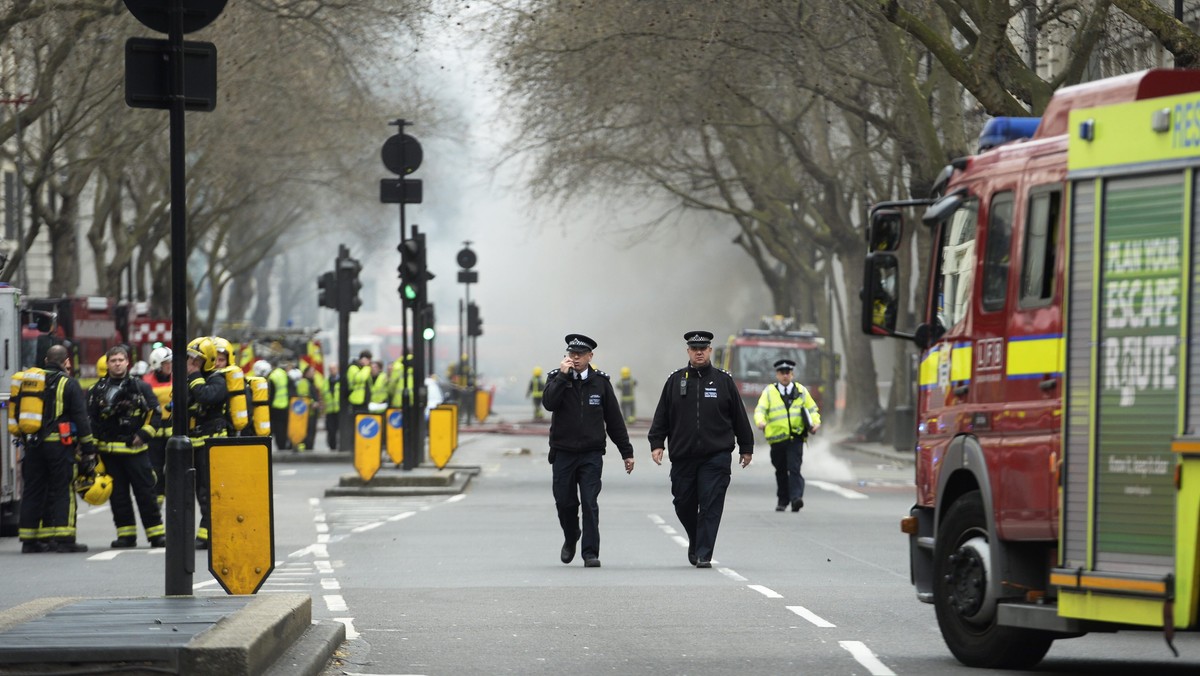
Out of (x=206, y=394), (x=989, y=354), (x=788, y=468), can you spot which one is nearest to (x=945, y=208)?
(x=989, y=354)

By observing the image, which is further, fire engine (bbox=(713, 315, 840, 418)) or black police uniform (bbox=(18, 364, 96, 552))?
fire engine (bbox=(713, 315, 840, 418))

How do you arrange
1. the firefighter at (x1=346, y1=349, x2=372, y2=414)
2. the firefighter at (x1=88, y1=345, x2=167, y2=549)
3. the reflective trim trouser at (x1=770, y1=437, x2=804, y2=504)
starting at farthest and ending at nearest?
the firefighter at (x1=346, y1=349, x2=372, y2=414) < the reflective trim trouser at (x1=770, y1=437, x2=804, y2=504) < the firefighter at (x1=88, y1=345, x2=167, y2=549)

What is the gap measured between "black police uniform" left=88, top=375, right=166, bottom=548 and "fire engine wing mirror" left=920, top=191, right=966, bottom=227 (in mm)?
9346

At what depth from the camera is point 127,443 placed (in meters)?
18.1

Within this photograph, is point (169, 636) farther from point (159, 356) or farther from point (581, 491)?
point (159, 356)

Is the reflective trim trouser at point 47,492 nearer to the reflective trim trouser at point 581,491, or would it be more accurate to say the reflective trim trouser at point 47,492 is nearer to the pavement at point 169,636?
the reflective trim trouser at point 581,491

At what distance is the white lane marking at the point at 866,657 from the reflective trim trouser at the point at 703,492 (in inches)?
190

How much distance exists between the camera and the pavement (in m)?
8.27

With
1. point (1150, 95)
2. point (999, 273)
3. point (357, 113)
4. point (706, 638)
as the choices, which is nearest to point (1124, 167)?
point (1150, 95)

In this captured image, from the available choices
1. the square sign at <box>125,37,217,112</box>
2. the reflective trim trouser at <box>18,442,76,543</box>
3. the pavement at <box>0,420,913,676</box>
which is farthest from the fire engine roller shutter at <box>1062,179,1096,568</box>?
the reflective trim trouser at <box>18,442,76,543</box>

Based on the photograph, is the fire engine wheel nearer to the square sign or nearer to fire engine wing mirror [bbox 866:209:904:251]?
fire engine wing mirror [bbox 866:209:904:251]

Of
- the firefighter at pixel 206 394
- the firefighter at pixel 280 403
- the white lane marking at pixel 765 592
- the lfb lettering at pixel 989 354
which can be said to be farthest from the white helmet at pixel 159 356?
the firefighter at pixel 280 403

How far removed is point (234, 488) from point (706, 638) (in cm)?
272

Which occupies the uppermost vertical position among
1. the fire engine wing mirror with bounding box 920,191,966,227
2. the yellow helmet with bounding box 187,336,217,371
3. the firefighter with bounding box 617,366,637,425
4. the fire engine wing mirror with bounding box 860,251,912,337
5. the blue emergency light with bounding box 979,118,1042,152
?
the blue emergency light with bounding box 979,118,1042,152
